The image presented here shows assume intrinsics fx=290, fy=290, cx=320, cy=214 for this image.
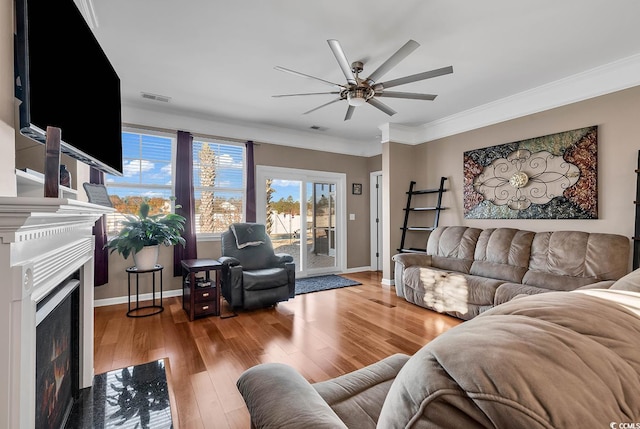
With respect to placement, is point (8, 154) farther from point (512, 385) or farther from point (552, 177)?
point (552, 177)

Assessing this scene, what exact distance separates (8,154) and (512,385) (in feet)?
5.41

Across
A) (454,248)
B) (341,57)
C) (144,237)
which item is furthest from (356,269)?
(341,57)

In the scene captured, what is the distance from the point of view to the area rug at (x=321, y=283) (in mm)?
4586

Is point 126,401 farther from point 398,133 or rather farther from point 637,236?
point 398,133

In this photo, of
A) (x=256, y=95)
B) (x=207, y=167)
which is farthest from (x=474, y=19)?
(x=207, y=167)

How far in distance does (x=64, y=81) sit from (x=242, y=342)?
2.32m

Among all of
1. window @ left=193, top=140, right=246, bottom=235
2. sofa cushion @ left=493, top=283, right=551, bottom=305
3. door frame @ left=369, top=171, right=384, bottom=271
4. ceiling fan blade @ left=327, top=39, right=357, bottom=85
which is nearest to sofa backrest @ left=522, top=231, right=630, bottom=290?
sofa cushion @ left=493, top=283, right=551, bottom=305

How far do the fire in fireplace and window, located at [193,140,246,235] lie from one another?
9.26 feet

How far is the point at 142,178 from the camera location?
4.06 meters

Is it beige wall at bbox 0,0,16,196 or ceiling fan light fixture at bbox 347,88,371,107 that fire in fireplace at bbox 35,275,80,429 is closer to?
beige wall at bbox 0,0,16,196

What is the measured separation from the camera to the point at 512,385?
0.38 meters

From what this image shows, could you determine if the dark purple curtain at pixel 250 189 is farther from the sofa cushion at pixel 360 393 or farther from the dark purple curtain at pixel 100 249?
the sofa cushion at pixel 360 393

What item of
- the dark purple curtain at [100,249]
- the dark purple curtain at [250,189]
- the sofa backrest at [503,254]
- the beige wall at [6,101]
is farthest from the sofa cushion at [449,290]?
the dark purple curtain at [100,249]

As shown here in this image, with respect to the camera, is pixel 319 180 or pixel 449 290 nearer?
pixel 449 290
